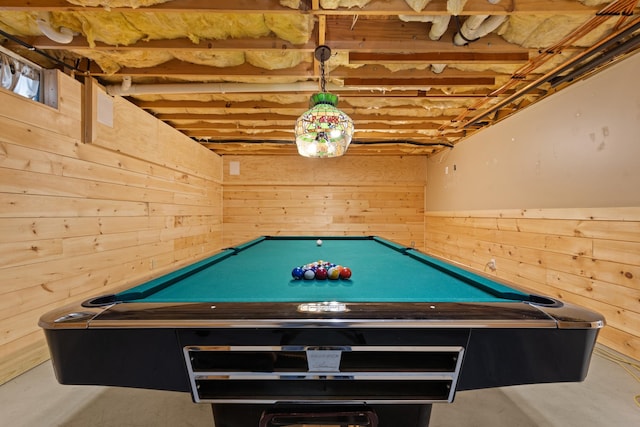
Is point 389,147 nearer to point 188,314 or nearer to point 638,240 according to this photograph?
point 638,240

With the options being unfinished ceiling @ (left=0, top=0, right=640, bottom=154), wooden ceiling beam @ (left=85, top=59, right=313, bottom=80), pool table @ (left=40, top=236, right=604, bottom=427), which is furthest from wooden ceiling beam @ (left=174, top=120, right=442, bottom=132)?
pool table @ (left=40, top=236, right=604, bottom=427)

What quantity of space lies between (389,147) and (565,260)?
338 cm

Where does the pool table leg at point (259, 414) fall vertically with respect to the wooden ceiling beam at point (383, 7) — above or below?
below

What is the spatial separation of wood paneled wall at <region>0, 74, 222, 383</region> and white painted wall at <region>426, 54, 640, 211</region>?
3209mm

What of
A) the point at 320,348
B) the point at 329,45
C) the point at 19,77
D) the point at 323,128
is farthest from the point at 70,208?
the point at 320,348

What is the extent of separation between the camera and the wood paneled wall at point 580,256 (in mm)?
2154

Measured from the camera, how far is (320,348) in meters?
0.94

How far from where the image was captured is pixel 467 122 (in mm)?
4086

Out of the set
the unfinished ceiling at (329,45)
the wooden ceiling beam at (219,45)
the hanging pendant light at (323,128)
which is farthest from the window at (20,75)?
the hanging pendant light at (323,128)

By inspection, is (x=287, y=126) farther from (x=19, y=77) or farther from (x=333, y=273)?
(x=333, y=273)

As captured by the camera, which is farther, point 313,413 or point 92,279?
point 92,279

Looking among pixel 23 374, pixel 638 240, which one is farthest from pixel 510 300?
pixel 23 374

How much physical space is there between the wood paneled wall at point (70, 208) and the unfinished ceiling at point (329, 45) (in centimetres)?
45

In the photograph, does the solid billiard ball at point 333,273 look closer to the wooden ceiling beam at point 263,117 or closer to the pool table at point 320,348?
the pool table at point 320,348
